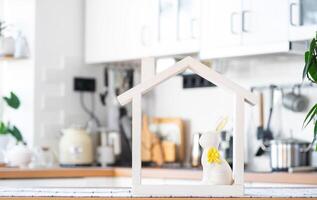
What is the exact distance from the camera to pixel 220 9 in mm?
4398

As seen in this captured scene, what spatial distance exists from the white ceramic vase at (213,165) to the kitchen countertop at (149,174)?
5.02 ft

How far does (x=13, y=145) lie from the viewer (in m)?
4.98

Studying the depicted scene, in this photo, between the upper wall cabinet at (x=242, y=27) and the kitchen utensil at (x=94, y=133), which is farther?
the kitchen utensil at (x=94, y=133)

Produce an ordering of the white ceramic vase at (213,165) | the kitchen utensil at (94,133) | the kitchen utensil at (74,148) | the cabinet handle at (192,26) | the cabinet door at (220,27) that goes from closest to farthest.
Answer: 1. the white ceramic vase at (213,165)
2. the cabinet door at (220,27)
3. the cabinet handle at (192,26)
4. the kitchen utensil at (74,148)
5. the kitchen utensil at (94,133)

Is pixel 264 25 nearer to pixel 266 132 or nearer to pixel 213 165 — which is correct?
pixel 266 132

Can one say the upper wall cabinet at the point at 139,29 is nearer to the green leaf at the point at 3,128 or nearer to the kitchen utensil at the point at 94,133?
the kitchen utensil at the point at 94,133

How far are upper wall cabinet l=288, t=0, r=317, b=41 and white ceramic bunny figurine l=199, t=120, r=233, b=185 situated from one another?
1.68 meters

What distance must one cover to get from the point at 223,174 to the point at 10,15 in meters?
3.31

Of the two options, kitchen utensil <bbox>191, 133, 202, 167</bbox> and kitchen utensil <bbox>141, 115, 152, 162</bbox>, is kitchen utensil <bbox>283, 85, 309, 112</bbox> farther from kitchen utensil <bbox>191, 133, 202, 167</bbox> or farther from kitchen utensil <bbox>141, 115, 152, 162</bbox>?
kitchen utensil <bbox>141, 115, 152, 162</bbox>

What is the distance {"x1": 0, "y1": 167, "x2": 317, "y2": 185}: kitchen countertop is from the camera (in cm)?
384

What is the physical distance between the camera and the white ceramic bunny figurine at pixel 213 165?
229 centimetres

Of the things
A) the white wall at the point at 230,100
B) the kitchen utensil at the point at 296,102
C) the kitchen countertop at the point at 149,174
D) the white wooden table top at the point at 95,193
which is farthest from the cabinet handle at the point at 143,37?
the white wooden table top at the point at 95,193

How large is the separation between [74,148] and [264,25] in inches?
65.2

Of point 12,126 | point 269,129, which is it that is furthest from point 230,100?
point 12,126
